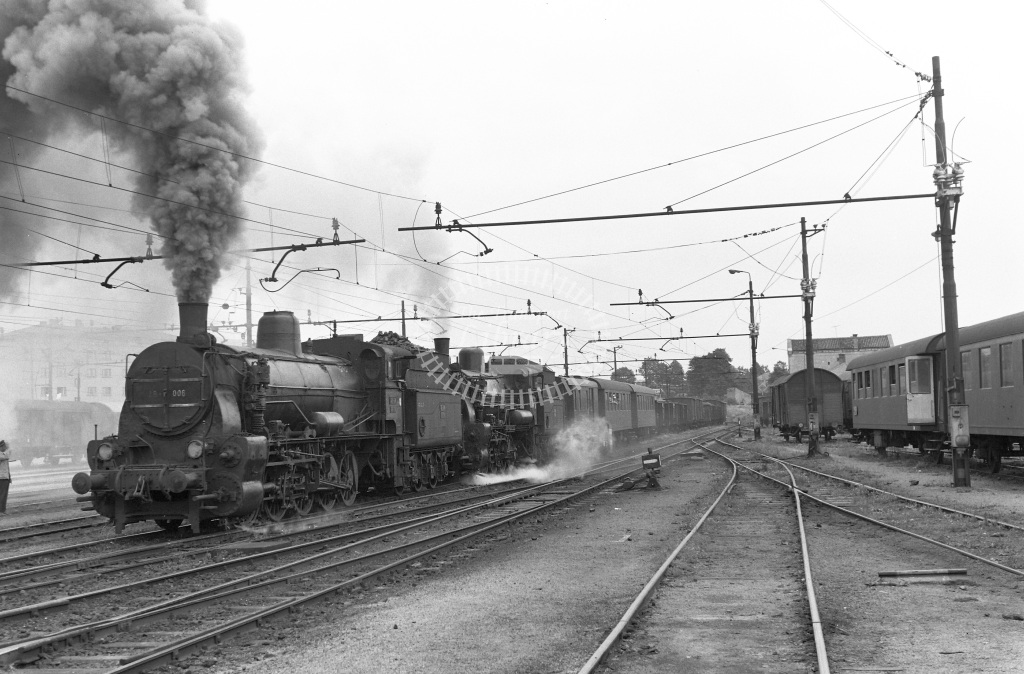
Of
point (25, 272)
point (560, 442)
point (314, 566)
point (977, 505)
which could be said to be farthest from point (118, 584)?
point (560, 442)

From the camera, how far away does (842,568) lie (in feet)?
31.3

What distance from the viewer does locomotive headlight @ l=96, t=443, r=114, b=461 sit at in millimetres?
13031

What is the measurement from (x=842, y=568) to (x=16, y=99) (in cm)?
1312

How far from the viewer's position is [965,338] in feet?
70.1

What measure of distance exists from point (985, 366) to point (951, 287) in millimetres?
3647

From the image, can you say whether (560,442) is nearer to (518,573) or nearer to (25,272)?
(25,272)

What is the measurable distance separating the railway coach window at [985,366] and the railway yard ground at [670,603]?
5647 mm

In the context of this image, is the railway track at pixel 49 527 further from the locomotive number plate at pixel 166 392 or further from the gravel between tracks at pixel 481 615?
the gravel between tracks at pixel 481 615

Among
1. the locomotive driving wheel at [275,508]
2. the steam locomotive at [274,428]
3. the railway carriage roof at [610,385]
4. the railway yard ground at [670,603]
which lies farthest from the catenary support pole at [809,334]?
the locomotive driving wheel at [275,508]

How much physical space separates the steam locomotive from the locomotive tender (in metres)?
11.2

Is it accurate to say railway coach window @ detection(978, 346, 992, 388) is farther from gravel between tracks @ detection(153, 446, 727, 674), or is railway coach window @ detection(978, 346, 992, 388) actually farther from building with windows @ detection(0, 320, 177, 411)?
building with windows @ detection(0, 320, 177, 411)

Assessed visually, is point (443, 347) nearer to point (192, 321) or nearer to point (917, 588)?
point (192, 321)

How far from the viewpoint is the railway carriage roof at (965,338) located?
18391mm

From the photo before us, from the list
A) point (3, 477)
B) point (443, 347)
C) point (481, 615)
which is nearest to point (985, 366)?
point (443, 347)
